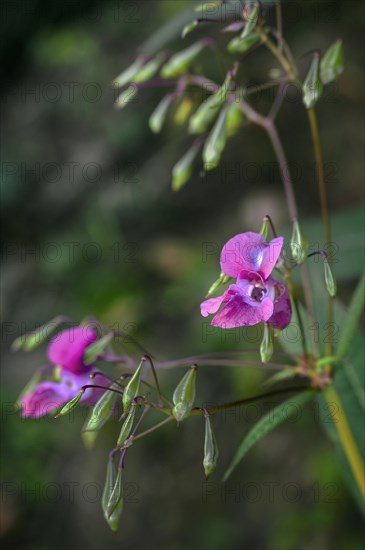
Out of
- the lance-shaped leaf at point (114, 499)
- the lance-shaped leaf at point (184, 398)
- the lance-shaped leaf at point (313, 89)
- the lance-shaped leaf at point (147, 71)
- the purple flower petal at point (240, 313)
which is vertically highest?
the lance-shaped leaf at point (147, 71)

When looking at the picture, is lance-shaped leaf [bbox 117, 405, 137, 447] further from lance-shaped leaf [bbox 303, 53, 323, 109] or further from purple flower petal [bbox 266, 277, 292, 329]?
lance-shaped leaf [bbox 303, 53, 323, 109]

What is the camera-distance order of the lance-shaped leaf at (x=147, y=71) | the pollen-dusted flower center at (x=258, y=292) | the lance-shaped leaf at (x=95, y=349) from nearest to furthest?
the pollen-dusted flower center at (x=258, y=292) → the lance-shaped leaf at (x=95, y=349) → the lance-shaped leaf at (x=147, y=71)

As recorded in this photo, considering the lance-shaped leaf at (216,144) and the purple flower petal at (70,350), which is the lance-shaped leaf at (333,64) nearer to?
the lance-shaped leaf at (216,144)

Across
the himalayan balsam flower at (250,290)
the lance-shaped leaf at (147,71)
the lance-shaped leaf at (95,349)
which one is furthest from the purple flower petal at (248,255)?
the lance-shaped leaf at (147,71)

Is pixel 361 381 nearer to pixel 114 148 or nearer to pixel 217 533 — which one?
pixel 217 533

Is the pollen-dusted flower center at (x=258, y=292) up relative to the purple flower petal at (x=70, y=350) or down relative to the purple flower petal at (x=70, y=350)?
down

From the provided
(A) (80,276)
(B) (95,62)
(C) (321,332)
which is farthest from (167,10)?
(C) (321,332)

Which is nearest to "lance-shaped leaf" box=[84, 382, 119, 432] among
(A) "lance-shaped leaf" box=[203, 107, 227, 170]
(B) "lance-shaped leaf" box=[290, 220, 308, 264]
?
(B) "lance-shaped leaf" box=[290, 220, 308, 264]
